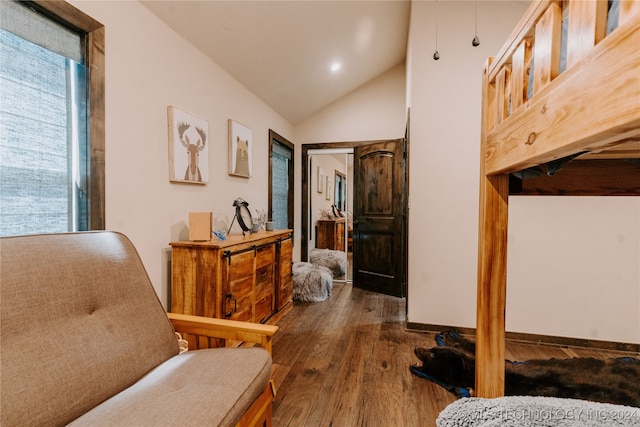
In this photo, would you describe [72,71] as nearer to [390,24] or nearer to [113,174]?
[113,174]

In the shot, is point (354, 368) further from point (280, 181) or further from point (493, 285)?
point (280, 181)

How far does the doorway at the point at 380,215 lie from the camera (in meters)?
3.65

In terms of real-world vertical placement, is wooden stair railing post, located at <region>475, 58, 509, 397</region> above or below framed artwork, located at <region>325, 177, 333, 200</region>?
below

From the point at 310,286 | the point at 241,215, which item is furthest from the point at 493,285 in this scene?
the point at 310,286

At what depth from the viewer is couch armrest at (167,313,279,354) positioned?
1276 millimetres

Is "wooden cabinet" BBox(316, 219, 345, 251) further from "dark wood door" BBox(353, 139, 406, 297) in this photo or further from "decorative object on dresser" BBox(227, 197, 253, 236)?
"decorative object on dresser" BBox(227, 197, 253, 236)

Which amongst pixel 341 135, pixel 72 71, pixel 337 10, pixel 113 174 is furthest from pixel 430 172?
pixel 72 71

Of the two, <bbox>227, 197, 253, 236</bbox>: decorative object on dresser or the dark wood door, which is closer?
<bbox>227, 197, 253, 236</bbox>: decorative object on dresser

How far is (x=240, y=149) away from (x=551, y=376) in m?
3.01

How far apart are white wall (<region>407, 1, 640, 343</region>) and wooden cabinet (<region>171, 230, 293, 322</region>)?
1.38 meters

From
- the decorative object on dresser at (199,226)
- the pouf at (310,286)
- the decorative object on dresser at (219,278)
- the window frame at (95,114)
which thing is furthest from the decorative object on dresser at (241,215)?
the window frame at (95,114)

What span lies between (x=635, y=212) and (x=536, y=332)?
1.18 meters

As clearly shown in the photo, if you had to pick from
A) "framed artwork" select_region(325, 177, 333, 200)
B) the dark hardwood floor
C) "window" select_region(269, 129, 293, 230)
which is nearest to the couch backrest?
the dark hardwood floor

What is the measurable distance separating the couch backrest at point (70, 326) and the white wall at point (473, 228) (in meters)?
2.17
